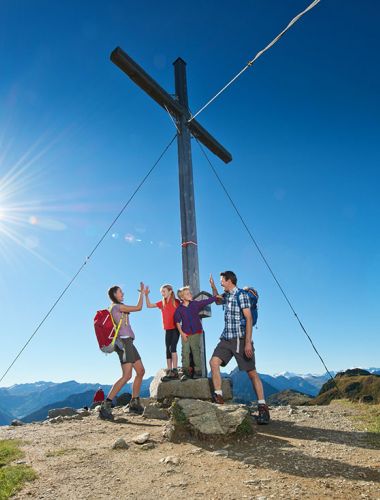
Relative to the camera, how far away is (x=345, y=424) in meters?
6.30

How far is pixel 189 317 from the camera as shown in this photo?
319 inches

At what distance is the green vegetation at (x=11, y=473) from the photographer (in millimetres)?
3611

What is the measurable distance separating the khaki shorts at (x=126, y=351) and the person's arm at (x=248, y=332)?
264 centimetres

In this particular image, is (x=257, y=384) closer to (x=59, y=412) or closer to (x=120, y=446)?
(x=120, y=446)

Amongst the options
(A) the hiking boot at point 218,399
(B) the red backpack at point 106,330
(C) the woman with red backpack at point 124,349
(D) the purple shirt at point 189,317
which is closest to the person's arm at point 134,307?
(C) the woman with red backpack at point 124,349

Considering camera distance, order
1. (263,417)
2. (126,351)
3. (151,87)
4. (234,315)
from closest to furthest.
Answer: (263,417)
(234,315)
(126,351)
(151,87)

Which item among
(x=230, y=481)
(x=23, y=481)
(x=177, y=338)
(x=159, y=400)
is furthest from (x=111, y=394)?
(x=230, y=481)

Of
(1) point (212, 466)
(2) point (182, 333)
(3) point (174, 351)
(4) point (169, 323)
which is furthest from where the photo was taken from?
(4) point (169, 323)

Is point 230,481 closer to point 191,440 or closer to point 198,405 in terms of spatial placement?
point 191,440

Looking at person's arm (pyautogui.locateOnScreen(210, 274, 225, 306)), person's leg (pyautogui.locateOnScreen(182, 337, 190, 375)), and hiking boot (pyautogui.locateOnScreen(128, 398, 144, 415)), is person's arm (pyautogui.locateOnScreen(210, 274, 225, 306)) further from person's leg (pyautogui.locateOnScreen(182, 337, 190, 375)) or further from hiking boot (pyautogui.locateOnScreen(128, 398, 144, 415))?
hiking boot (pyautogui.locateOnScreen(128, 398, 144, 415))

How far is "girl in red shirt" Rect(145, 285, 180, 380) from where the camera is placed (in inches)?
333

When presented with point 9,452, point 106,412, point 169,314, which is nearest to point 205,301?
point 169,314

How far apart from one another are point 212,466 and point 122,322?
423 cm

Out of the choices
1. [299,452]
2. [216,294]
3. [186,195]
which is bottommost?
[299,452]
